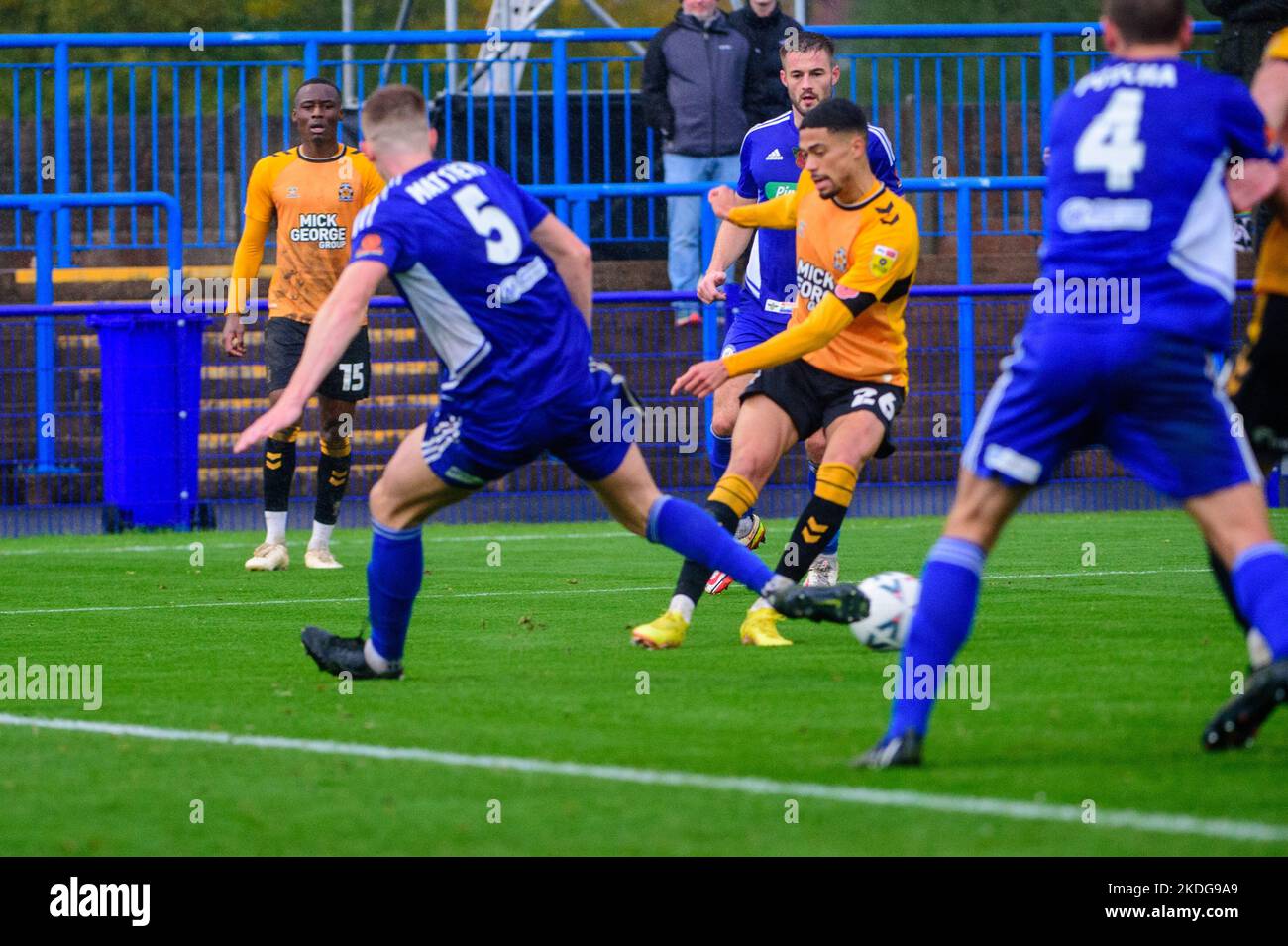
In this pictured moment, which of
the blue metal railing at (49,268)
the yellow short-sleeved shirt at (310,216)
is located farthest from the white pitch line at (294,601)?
the blue metal railing at (49,268)

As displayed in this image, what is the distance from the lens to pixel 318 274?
462 inches

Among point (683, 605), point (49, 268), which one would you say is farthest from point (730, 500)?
point (49, 268)

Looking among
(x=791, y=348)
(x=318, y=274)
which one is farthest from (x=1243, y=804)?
(x=318, y=274)

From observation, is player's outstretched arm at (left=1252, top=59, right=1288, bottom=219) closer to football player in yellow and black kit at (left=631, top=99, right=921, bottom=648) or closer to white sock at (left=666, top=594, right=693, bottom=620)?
football player in yellow and black kit at (left=631, top=99, right=921, bottom=648)

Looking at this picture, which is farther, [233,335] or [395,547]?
[233,335]

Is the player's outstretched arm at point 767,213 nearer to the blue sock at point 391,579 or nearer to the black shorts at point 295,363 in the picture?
the blue sock at point 391,579

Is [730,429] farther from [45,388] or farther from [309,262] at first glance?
[45,388]

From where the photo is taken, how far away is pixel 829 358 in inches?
330

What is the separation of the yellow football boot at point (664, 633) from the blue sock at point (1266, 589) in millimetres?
3081

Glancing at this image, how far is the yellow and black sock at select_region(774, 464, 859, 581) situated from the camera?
8.15 meters

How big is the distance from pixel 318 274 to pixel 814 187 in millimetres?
4216

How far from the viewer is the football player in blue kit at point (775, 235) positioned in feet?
30.3

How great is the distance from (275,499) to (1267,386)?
708 centimetres

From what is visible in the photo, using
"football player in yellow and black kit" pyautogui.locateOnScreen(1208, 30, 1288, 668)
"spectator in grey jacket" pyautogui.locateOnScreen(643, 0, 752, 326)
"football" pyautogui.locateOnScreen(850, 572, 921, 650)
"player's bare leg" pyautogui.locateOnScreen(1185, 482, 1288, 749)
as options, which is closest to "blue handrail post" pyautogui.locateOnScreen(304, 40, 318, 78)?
"spectator in grey jacket" pyautogui.locateOnScreen(643, 0, 752, 326)
